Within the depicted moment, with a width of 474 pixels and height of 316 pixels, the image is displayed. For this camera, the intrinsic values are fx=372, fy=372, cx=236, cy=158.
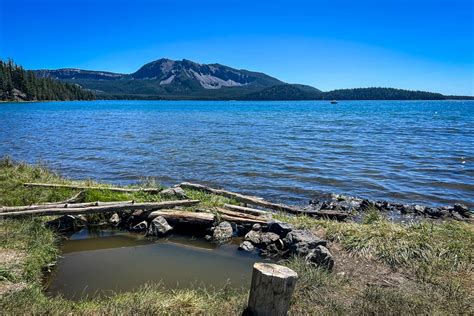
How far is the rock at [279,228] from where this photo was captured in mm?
9641

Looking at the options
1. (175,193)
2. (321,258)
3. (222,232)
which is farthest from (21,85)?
(321,258)

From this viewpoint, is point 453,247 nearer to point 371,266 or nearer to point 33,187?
point 371,266

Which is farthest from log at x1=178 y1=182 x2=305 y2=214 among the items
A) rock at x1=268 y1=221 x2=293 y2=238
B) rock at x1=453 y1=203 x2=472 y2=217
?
rock at x1=453 y1=203 x2=472 y2=217

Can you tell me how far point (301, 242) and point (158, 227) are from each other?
4.12 meters

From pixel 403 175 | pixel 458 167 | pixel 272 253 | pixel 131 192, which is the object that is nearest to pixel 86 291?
pixel 272 253

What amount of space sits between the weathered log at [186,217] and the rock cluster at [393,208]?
150 inches

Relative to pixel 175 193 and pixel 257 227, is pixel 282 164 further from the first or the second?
pixel 257 227

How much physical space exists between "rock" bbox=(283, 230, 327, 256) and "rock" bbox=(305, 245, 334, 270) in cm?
39

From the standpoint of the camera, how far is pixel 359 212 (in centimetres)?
1328

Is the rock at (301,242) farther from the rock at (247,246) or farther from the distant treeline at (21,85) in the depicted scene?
the distant treeline at (21,85)

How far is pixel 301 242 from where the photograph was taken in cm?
876

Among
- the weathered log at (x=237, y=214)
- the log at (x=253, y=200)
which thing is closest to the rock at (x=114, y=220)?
the weathered log at (x=237, y=214)

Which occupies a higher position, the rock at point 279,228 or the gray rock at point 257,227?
the rock at point 279,228

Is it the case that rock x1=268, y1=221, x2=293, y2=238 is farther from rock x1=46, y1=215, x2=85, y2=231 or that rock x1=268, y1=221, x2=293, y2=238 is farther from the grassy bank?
rock x1=46, y1=215, x2=85, y2=231
